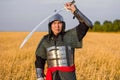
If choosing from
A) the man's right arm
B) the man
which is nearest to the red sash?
the man

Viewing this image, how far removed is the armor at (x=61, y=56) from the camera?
5656 millimetres

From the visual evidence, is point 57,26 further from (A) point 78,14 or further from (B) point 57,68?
(B) point 57,68

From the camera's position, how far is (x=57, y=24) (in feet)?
18.6

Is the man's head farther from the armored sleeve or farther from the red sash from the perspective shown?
the red sash

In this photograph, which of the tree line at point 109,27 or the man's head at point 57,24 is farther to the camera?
the tree line at point 109,27

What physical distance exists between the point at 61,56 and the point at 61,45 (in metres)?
0.16

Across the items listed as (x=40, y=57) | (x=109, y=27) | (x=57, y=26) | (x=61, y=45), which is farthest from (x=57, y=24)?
(x=109, y=27)

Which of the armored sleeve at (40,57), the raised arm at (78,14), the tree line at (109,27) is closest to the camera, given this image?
the raised arm at (78,14)

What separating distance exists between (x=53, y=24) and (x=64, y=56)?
473mm

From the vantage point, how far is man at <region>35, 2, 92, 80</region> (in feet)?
18.6

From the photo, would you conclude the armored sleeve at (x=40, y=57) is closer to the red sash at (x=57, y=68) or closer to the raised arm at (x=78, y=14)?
the red sash at (x=57, y=68)

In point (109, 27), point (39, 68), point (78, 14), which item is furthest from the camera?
point (109, 27)

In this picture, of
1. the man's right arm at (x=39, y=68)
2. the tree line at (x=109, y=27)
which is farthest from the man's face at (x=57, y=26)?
the tree line at (x=109, y=27)

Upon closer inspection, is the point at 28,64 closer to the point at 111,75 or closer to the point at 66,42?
the point at 111,75
